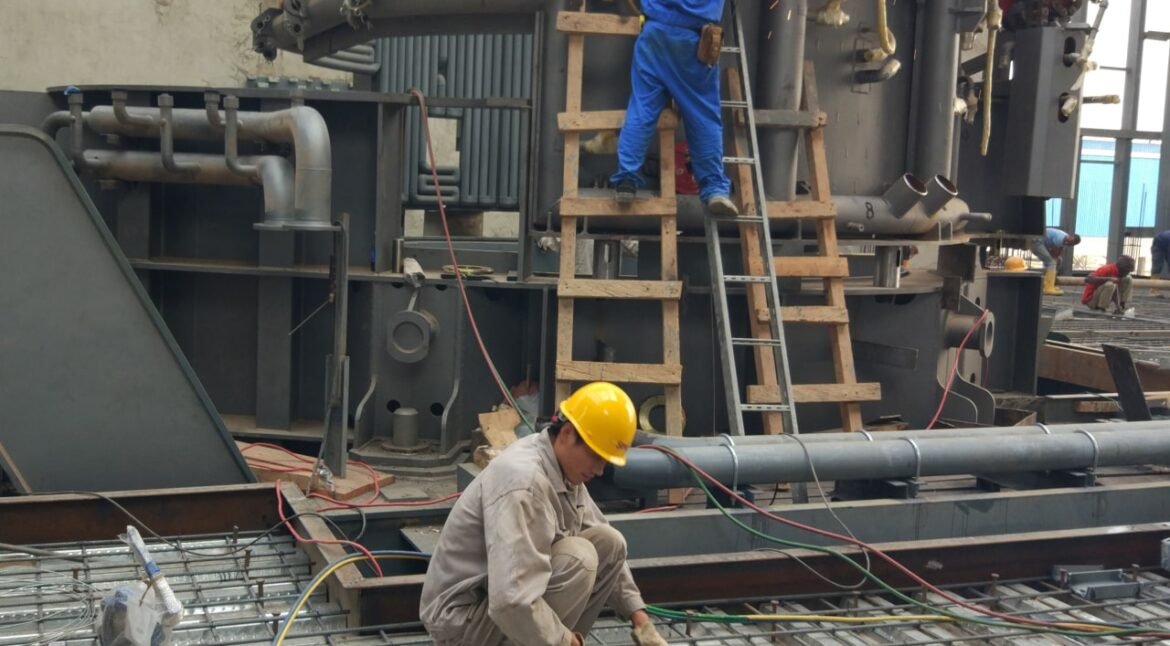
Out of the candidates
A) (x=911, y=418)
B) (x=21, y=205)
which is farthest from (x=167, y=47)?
(x=911, y=418)

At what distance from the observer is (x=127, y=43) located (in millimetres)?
13672

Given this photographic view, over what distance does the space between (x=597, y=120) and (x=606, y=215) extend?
53 centimetres

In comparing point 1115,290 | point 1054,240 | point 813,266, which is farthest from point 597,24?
point 1054,240

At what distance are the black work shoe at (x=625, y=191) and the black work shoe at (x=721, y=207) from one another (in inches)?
16.5

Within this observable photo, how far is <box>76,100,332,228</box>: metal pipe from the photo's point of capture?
A: 6.79 m

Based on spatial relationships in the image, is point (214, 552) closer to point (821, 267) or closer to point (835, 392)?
point (835, 392)

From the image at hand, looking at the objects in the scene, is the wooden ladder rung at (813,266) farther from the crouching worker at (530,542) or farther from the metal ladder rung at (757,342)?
the crouching worker at (530,542)

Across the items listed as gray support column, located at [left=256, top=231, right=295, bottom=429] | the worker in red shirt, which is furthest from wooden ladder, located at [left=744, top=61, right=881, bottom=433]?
the worker in red shirt

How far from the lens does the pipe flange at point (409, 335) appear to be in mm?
7102

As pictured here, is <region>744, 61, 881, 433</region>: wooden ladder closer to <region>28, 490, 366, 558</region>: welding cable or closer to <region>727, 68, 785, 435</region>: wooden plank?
→ <region>727, 68, 785, 435</region>: wooden plank

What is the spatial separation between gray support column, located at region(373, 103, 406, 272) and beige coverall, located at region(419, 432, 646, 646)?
383 centimetres

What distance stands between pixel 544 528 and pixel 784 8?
172 inches

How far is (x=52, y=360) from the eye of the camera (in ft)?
18.4

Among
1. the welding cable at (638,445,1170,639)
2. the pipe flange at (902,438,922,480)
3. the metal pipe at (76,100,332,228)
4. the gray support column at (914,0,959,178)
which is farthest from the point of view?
the gray support column at (914,0,959,178)
